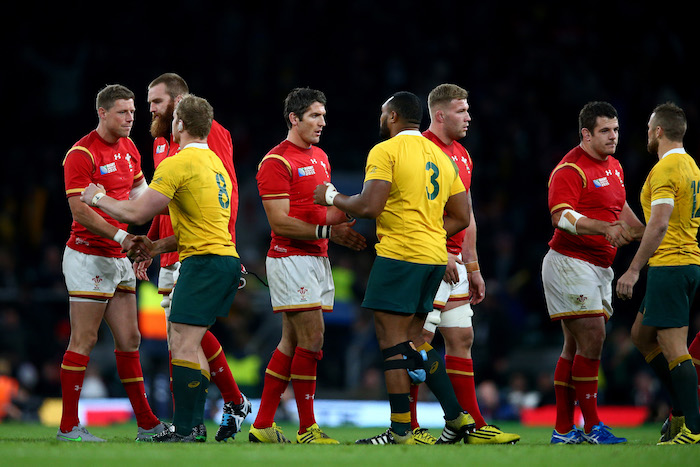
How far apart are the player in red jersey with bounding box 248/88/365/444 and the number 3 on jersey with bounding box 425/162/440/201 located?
803 millimetres

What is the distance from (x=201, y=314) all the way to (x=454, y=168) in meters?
2.24

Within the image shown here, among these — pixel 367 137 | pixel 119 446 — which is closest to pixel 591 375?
pixel 119 446

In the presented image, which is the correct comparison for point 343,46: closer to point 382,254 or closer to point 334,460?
point 382,254

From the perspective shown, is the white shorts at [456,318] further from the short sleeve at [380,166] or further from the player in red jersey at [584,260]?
the short sleeve at [380,166]

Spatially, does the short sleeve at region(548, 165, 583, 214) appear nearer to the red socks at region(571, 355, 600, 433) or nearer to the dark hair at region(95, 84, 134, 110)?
the red socks at region(571, 355, 600, 433)

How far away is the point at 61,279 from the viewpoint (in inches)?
605

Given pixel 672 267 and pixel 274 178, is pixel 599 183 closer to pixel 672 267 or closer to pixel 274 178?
pixel 672 267

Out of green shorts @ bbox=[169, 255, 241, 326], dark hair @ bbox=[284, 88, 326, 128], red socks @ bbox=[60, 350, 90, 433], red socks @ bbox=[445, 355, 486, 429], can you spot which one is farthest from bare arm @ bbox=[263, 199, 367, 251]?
red socks @ bbox=[60, 350, 90, 433]

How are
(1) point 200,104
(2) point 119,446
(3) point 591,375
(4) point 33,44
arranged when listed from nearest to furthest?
(2) point 119,446 < (1) point 200,104 < (3) point 591,375 < (4) point 33,44

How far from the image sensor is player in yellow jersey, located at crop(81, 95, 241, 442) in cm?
691

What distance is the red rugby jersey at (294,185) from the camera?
7.69m

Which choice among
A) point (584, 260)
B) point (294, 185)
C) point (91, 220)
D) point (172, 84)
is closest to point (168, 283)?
point (91, 220)

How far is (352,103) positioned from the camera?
64.3 ft

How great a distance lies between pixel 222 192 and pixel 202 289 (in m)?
0.77
